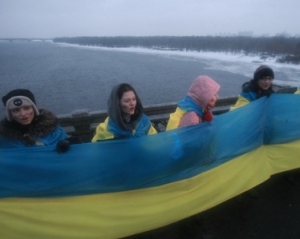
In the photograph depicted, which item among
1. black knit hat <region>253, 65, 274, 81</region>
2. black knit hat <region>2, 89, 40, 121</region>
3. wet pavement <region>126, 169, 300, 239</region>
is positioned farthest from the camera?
black knit hat <region>253, 65, 274, 81</region>

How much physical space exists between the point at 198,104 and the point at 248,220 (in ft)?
5.00

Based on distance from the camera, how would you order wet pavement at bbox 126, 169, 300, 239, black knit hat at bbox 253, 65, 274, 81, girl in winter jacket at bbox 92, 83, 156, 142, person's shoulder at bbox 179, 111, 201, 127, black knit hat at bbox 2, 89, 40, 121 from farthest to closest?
black knit hat at bbox 253, 65, 274, 81 < wet pavement at bbox 126, 169, 300, 239 < person's shoulder at bbox 179, 111, 201, 127 < girl in winter jacket at bbox 92, 83, 156, 142 < black knit hat at bbox 2, 89, 40, 121

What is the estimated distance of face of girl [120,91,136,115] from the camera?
276 centimetres

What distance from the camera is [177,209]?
2.92 metres

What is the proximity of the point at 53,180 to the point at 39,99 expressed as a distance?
18201 millimetres

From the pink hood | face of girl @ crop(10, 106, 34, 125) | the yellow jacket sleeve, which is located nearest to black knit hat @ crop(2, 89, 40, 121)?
face of girl @ crop(10, 106, 34, 125)

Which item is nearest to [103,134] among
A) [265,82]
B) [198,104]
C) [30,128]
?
[30,128]

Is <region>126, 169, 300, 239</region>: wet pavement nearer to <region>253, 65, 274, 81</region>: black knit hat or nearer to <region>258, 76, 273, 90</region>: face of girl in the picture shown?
<region>258, 76, 273, 90</region>: face of girl

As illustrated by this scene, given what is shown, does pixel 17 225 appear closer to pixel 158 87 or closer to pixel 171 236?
pixel 171 236

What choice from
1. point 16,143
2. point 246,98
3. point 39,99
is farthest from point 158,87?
point 16,143

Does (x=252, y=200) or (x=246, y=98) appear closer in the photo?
(x=252, y=200)

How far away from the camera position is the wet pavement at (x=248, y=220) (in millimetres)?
3037

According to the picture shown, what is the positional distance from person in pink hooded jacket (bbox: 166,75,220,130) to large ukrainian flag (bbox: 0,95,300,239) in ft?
0.41

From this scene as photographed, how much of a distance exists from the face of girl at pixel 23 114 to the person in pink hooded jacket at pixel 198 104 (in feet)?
4.70
